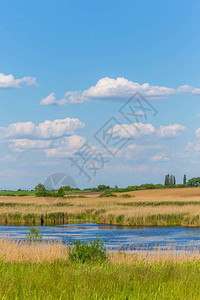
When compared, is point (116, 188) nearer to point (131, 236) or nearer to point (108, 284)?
point (131, 236)

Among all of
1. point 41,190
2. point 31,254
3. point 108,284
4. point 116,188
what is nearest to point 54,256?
point 31,254

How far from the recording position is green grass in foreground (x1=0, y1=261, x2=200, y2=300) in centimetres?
778

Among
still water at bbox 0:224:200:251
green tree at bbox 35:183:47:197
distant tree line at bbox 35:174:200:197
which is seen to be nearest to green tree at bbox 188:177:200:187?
distant tree line at bbox 35:174:200:197

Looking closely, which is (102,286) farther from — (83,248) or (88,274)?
(83,248)

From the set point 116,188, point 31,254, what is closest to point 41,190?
point 116,188

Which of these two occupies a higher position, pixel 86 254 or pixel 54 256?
pixel 86 254

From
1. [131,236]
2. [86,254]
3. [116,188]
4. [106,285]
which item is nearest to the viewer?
[106,285]

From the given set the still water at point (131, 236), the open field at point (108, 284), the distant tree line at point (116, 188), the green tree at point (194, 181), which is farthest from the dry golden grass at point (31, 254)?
the green tree at point (194, 181)

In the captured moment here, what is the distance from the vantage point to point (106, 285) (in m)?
8.44

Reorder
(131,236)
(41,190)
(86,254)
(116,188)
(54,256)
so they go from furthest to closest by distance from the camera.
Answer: (116,188)
(41,190)
(131,236)
(54,256)
(86,254)

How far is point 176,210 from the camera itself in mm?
39969

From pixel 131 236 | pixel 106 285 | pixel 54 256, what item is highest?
pixel 106 285

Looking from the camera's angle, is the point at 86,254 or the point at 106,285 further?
the point at 86,254

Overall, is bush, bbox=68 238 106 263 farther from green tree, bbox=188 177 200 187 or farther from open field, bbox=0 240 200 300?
green tree, bbox=188 177 200 187
